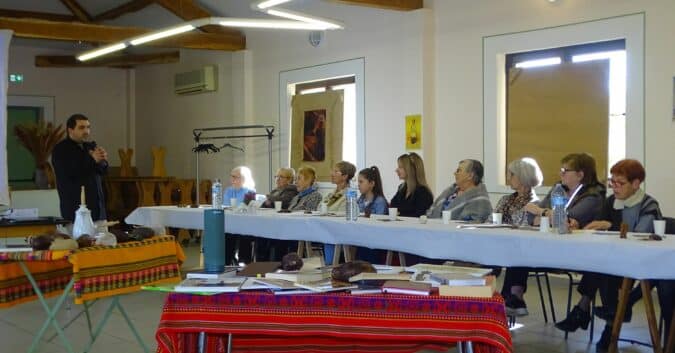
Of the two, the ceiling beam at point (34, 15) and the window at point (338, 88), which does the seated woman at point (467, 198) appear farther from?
the ceiling beam at point (34, 15)

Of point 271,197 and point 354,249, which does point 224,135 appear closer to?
point 271,197

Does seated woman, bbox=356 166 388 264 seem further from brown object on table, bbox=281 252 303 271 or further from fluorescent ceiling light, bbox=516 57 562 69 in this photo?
brown object on table, bbox=281 252 303 271

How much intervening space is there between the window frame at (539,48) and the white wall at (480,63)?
55 mm

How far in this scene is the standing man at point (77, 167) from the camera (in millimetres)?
5465

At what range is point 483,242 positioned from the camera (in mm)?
4305

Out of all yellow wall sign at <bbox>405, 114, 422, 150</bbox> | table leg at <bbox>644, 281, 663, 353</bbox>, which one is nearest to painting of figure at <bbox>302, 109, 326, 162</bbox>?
yellow wall sign at <bbox>405, 114, 422, 150</bbox>

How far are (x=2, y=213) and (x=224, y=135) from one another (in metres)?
5.18

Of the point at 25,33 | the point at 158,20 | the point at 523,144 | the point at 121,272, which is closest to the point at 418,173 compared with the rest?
the point at 523,144

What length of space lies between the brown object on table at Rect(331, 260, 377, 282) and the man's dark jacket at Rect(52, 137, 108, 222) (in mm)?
3182

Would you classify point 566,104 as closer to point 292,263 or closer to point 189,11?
point 292,263

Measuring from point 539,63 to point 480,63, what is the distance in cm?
59

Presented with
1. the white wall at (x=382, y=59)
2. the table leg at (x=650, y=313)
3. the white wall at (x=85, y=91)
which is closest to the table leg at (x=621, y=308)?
the table leg at (x=650, y=313)

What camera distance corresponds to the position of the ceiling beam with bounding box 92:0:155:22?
11492 millimetres

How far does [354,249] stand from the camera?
564 cm
